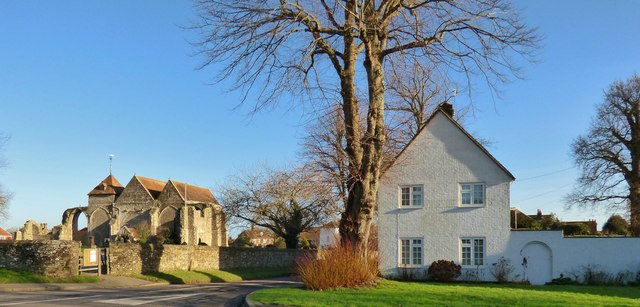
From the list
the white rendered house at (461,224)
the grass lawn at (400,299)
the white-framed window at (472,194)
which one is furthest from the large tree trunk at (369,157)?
the white-framed window at (472,194)

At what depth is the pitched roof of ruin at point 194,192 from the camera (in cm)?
6944

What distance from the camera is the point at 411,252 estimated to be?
31.4 meters

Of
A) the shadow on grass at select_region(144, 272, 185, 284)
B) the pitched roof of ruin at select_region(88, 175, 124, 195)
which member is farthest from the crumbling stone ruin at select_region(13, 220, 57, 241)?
the shadow on grass at select_region(144, 272, 185, 284)

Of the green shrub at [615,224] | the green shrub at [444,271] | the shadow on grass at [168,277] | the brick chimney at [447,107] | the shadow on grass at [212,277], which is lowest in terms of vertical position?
the shadow on grass at [212,277]

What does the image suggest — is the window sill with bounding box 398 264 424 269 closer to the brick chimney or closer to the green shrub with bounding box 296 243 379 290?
the brick chimney

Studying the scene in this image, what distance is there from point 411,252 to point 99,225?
2007 inches

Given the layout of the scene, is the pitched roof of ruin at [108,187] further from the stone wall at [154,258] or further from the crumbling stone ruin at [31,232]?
the stone wall at [154,258]

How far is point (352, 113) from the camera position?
1920cm

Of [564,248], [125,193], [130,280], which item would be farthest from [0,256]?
[125,193]

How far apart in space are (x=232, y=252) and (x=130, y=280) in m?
13.4

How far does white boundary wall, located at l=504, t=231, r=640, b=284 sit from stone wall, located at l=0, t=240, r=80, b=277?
809 inches

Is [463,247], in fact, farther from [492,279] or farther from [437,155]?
[437,155]

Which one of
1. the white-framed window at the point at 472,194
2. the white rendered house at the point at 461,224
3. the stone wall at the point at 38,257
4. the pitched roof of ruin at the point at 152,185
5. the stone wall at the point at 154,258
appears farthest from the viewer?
the pitched roof of ruin at the point at 152,185

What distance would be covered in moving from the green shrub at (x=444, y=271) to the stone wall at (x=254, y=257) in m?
9.41
